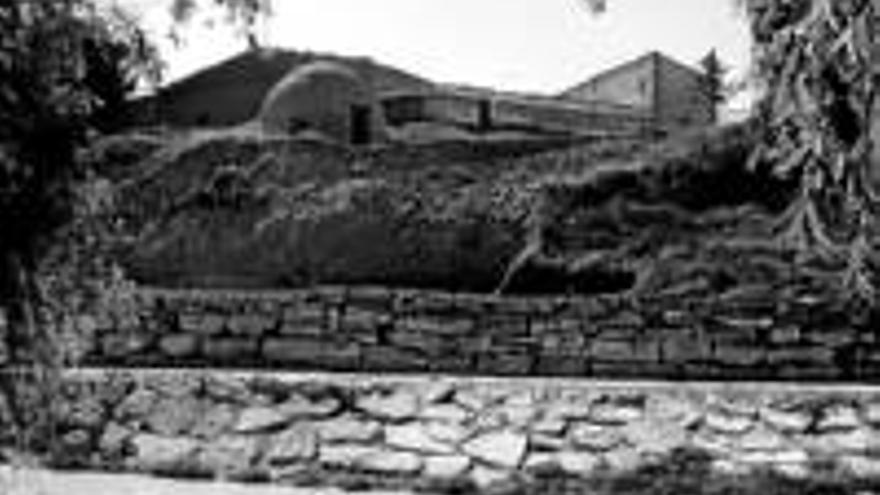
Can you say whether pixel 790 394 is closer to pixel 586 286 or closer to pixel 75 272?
pixel 586 286

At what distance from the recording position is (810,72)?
15.5 feet

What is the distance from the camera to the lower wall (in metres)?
12.1

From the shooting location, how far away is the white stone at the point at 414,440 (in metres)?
9.77

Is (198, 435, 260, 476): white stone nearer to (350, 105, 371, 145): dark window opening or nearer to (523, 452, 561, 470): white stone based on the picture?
(523, 452, 561, 470): white stone

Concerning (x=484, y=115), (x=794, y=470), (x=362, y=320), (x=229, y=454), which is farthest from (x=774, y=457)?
(x=484, y=115)

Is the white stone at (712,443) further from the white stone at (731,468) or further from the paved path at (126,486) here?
the paved path at (126,486)

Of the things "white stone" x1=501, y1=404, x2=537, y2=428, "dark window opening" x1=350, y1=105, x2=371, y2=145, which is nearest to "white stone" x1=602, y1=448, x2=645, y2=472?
"white stone" x1=501, y1=404, x2=537, y2=428

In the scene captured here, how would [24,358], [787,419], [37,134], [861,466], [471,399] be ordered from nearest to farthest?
[37,134] → [24,358] → [861,466] → [787,419] → [471,399]

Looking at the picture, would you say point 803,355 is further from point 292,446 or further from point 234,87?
point 234,87

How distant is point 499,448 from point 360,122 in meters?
11.1

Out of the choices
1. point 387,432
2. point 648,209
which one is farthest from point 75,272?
point 648,209

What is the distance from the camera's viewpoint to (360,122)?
795 inches

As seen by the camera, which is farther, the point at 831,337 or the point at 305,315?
the point at 305,315

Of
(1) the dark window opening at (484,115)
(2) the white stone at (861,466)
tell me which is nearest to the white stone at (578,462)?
(2) the white stone at (861,466)
